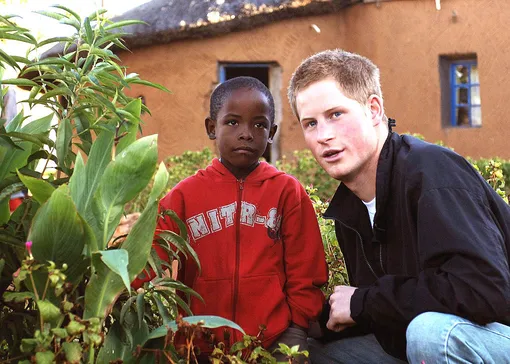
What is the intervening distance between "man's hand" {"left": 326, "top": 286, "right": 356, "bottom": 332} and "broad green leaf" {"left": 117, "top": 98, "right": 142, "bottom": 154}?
97 cm

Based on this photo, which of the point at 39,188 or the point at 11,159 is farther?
the point at 11,159

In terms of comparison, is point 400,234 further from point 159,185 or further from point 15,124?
point 15,124

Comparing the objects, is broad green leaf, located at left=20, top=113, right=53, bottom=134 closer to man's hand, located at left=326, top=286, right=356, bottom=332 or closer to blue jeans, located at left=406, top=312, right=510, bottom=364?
man's hand, located at left=326, top=286, right=356, bottom=332

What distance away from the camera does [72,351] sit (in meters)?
2.16

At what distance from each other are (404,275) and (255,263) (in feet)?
2.01

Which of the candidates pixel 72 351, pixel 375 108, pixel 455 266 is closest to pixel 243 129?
pixel 375 108

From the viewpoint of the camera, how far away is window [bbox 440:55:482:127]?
11.4m

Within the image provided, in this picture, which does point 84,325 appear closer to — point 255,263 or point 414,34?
point 255,263

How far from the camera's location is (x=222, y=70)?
1169 cm

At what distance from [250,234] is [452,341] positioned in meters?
0.96

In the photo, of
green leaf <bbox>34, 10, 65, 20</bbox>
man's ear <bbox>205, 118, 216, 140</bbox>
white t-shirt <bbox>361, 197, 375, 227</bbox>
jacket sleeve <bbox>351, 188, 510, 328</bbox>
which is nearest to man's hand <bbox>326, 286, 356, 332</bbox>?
jacket sleeve <bbox>351, 188, 510, 328</bbox>

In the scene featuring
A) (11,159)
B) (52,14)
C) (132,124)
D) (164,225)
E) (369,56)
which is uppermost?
(369,56)

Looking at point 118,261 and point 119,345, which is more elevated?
point 118,261

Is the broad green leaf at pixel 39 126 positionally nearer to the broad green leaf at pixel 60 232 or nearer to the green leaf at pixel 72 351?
the broad green leaf at pixel 60 232
